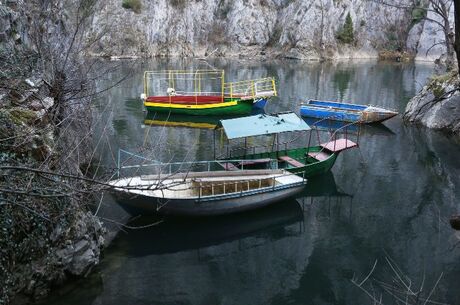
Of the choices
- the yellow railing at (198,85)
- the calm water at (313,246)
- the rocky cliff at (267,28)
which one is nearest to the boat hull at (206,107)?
the yellow railing at (198,85)

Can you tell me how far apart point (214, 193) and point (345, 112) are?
74.6 ft

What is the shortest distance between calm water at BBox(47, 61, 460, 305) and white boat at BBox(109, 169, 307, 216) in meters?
0.64

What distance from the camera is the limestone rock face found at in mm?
88438

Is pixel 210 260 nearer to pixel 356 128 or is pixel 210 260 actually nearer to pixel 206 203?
pixel 206 203

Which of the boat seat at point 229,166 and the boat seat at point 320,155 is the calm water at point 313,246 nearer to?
the boat seat at point 320,155

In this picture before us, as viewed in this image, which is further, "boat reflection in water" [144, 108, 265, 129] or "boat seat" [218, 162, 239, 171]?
"boat reflection in water" [144, 108, 265, 129]

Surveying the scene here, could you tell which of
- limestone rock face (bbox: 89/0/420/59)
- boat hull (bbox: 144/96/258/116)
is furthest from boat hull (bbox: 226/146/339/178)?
limestone rock face (bbox: 89/0/420/59)

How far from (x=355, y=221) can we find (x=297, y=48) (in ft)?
239

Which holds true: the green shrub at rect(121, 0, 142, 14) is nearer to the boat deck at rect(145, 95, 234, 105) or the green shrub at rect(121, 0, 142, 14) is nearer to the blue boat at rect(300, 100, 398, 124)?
the boat deck at rect(145, 95, 234, 105)

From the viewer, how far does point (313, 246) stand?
18000mm

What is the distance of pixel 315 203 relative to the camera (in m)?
22.3

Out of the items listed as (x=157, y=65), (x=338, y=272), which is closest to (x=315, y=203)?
(x=338, y=272)

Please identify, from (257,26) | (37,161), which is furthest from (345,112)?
(257,26)

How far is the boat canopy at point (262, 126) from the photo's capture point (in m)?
23.2
